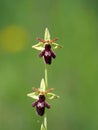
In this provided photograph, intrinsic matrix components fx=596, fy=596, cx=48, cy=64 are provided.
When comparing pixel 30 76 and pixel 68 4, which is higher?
pixel 68 4

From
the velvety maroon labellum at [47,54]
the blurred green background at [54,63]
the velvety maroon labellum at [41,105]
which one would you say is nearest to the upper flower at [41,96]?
the velvety maroon labellum at [41,105]

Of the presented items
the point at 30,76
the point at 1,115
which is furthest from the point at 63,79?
the point at 1,115

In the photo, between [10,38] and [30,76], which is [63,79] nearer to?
[30,76]

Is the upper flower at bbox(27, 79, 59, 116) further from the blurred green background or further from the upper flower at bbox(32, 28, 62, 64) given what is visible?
the blurred green background

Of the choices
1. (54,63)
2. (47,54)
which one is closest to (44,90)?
(47,54)

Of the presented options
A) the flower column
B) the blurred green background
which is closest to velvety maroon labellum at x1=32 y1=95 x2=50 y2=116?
the flower column

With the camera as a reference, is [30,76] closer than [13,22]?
Yes

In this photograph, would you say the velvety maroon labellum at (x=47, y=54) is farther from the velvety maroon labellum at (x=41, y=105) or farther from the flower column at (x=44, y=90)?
the velvety maroon labellum at (x=41, y=105)

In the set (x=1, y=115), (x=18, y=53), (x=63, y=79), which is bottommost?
(x=1, y=115)
